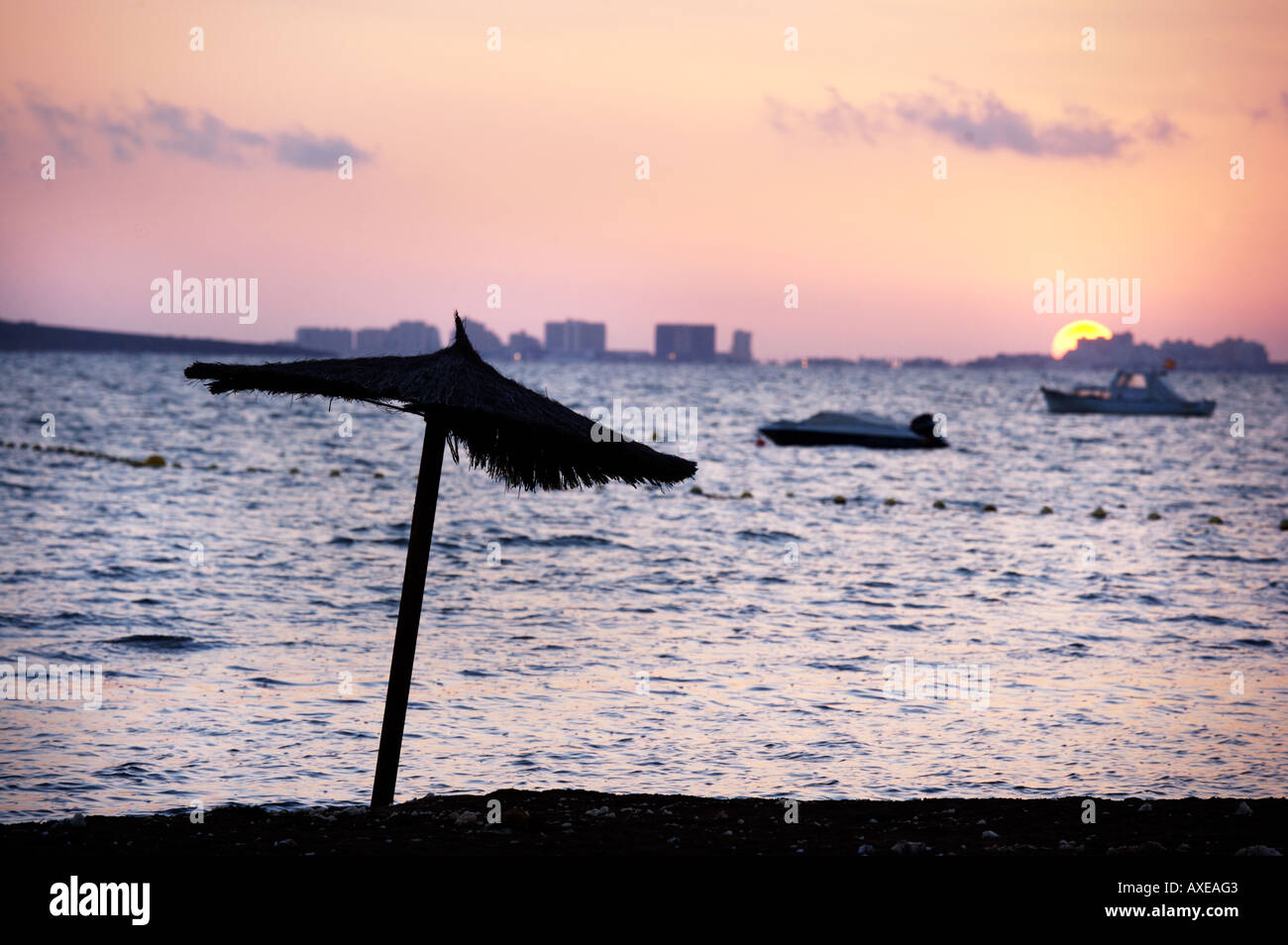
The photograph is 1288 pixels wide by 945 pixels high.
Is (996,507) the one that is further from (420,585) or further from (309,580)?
(420,585)

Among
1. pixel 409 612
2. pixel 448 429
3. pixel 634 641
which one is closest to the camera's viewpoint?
pixel 448 429

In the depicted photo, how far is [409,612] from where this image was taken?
880 centimetres

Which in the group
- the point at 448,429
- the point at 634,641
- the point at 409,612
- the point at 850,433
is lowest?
the point at 634,641

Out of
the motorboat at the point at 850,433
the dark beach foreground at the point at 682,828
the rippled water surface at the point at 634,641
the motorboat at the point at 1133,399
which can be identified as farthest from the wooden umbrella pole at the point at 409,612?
the motorboat at the point at 1133,399

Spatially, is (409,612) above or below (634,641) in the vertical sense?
above

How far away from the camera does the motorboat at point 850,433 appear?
61.9 meters

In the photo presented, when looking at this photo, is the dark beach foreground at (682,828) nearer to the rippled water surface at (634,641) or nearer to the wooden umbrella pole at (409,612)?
the wooden umbrella pole at (409,612)

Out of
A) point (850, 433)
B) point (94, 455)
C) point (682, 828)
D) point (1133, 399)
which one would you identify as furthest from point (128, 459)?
point (1133, 399)

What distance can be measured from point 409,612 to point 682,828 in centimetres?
232

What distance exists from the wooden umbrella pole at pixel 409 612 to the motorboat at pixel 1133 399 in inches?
3731

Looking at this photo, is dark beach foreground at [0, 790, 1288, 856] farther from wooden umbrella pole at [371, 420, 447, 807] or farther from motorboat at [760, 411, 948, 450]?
motorboat at [760, 411, 948, 450]

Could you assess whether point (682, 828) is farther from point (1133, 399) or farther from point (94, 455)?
point (1133, 399)

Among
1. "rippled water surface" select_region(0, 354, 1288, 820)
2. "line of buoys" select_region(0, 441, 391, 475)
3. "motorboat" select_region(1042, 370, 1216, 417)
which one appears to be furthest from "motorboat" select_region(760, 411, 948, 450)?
"motorboat" select_region(1042, 370, 1216, 417)
